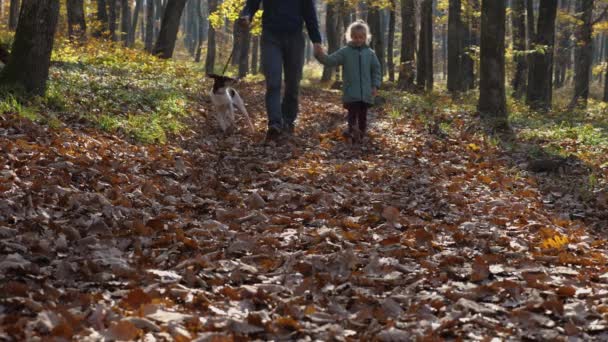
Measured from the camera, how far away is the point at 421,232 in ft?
14.4

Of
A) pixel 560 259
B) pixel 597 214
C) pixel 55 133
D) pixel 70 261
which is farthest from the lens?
pixel 55 133

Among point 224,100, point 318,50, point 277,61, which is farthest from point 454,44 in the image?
point 277,61

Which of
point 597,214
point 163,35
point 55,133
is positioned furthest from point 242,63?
point 597,214

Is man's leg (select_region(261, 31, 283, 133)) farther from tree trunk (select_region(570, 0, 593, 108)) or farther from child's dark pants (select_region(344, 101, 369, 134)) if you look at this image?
tree trunk (select_region(570, 0, 593, 108))

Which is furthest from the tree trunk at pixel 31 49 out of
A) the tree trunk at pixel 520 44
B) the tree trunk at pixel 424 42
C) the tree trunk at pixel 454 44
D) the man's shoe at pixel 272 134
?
the tree trunk at pixel 520 44

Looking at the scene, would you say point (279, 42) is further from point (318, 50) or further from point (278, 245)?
point (278, 245)

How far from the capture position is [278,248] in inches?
161

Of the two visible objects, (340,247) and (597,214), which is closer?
(340,247)

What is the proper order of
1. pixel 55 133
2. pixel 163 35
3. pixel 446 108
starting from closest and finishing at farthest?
pixel 55 133
pixel 446 108
pixel 163 35

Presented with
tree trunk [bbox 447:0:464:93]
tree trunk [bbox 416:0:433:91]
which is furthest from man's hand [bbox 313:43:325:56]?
tree trunk [bbox 447:0:464:93]

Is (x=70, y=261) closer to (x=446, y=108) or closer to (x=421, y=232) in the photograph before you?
(x=421, y=232)

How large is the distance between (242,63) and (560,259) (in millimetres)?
23038

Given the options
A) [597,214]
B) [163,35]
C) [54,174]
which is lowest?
[597,214]

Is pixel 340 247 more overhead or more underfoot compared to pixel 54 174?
more underfoot
